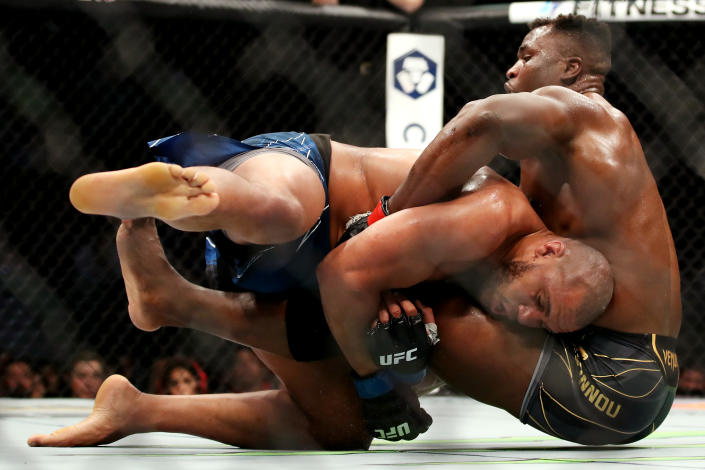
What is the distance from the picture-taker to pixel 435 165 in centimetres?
135

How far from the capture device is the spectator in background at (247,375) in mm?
3629

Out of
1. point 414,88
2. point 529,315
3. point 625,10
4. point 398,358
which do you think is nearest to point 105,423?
point 398,358

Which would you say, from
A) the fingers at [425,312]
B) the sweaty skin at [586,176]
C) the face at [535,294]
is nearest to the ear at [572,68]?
the sweaty skin at [586,176]

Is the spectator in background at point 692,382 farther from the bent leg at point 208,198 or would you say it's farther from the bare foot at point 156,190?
the bare foot at point 156,190

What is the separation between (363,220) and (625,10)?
2129mm

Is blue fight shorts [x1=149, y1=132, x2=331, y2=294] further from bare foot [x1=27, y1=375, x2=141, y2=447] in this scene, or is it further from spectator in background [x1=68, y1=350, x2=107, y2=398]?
spectator in background [x1=68, y1=350, x2=107, y2=398]

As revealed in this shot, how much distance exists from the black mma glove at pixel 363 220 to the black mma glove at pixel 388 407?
0.85 feet

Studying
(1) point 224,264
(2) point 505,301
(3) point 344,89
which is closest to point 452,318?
(2) point 505,301

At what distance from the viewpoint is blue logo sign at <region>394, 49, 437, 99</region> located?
3.13 metres

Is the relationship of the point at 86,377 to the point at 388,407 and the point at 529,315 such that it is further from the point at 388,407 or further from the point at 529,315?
the point at 529,315

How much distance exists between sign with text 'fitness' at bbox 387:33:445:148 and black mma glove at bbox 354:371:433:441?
5.87ft

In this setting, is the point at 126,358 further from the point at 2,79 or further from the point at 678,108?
the point at 678,108

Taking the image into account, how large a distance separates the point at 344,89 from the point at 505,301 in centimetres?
258

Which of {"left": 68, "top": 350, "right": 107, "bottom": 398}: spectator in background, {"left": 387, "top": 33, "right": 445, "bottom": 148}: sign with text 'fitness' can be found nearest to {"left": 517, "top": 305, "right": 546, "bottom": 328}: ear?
{"left": 387, "top": 33, "right": 445, "bottom": 148}: sign with text 'fitness'
